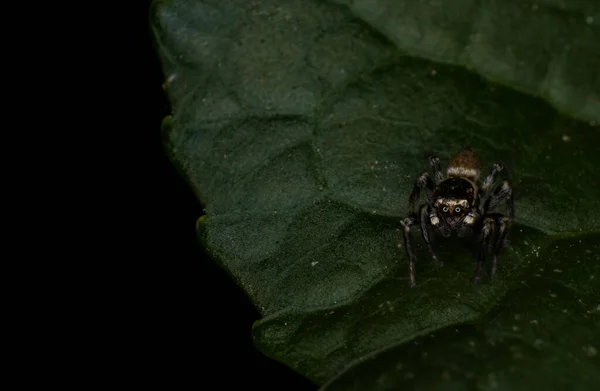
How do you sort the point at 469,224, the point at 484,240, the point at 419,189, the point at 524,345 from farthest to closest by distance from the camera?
1. the point at 469,224
2. the point at 419,189
3. the point at 484,240
4. the point at 524,345

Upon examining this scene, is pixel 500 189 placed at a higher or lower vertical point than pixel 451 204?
higher

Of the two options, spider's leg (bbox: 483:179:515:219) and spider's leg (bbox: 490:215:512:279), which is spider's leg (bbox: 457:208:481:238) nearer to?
spider's leg (bbox: 483:179:515:219)

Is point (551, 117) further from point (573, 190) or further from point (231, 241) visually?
point (231, 241)

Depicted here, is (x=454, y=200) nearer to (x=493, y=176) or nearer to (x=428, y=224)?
(x=493, y=176)

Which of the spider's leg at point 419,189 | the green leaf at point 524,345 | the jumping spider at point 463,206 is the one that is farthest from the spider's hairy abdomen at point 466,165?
the green leaf at point 524,345

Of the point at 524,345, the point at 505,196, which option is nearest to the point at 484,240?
the point at 505,196

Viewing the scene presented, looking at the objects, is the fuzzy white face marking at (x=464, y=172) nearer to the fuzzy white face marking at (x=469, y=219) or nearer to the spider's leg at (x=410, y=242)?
the fuzzy white face marking at (x=469, y=219)
